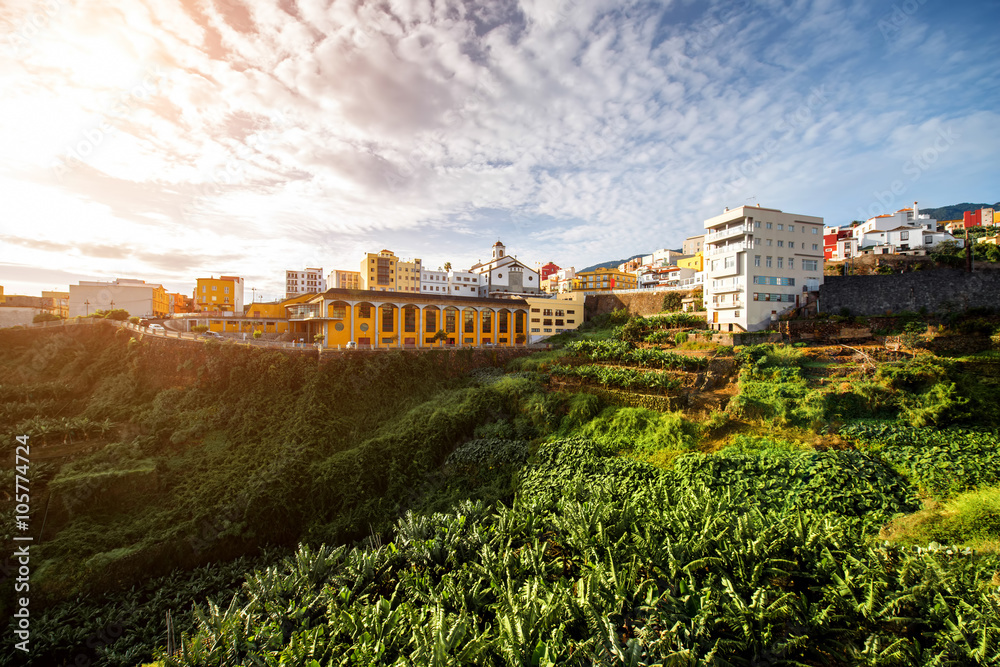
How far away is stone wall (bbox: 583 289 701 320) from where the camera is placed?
120ft

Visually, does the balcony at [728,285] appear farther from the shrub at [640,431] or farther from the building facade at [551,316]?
the shrub at [640,431]

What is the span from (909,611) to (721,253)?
25284 mm

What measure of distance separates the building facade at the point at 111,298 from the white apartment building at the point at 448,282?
1364 inches

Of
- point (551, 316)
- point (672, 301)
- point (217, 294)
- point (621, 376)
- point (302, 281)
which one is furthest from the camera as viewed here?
point (302, 281)

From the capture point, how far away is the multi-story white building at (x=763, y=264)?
2444cm

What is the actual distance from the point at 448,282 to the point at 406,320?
35007 mm

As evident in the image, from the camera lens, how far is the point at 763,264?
2464 cm

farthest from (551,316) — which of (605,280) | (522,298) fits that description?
(605,280)

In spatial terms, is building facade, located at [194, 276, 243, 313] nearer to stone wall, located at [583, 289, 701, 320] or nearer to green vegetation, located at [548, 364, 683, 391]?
stone wall, located at [583, 289, 701, 320]

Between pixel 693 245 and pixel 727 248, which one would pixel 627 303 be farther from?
pixel 693 245

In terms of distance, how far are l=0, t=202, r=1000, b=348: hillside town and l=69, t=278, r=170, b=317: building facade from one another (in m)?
0.11

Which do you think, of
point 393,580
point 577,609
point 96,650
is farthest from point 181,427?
point 577,609

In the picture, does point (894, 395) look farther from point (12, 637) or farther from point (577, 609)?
point (12, 637)

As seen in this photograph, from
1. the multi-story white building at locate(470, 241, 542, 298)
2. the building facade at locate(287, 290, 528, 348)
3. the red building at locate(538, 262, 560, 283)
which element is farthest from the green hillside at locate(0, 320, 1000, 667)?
the red building at locate(538, 262, 560, 283)
